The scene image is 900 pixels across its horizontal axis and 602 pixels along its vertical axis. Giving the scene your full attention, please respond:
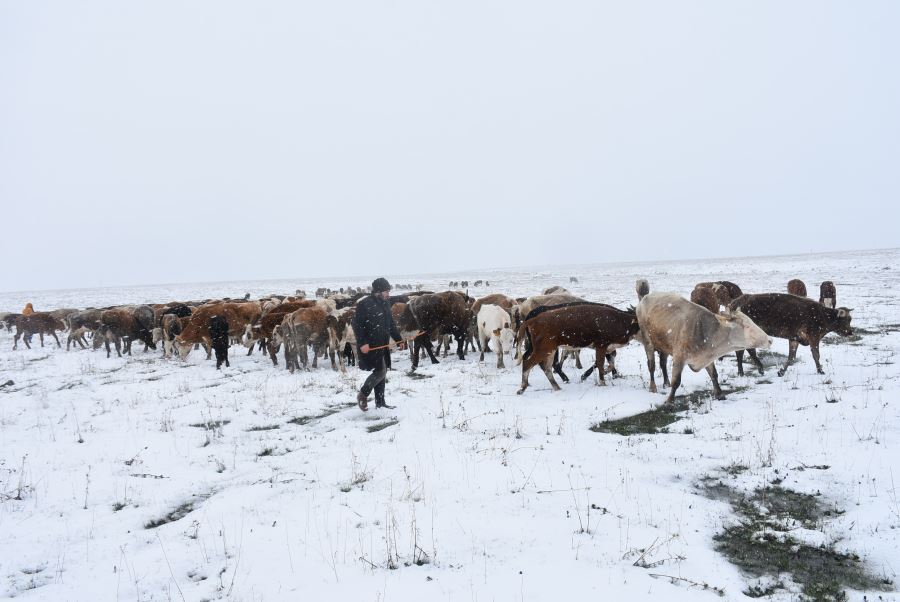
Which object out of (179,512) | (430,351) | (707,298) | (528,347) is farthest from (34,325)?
(707,298)

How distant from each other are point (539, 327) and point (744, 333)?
150 inches

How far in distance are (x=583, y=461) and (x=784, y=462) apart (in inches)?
92.7

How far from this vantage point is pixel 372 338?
9.04 m

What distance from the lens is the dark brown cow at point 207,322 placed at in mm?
16844

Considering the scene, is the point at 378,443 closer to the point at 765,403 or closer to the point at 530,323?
the point at 530,323

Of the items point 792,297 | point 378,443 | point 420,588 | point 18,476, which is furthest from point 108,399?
point 792,297

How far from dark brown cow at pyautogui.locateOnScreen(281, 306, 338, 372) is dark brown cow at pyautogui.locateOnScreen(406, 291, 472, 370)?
8.65 ft

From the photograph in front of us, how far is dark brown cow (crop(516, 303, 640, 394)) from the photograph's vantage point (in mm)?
9984

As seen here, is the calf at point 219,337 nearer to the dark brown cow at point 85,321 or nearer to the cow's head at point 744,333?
the dark brown cow at point 85,321

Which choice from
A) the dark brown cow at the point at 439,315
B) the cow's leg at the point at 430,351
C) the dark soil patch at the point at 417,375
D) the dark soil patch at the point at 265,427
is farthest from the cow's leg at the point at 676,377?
the dark brown cow at the point at 439,315

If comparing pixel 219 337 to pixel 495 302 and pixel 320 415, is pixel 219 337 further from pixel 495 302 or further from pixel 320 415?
pixel 495 302

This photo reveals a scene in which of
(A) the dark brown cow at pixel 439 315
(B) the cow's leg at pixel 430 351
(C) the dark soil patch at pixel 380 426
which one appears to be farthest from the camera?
(A) the dark brown cow at pixel 439 315

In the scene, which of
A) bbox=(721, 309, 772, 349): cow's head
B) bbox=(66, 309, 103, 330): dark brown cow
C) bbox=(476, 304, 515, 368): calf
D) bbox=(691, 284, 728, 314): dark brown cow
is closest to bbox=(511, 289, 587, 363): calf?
bbox=(476, 304, 515, 368): calf

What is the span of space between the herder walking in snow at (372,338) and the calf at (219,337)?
8536 mm
